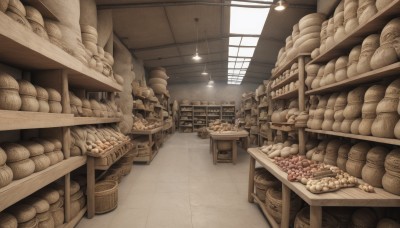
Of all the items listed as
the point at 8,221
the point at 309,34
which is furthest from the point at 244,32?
the point at 8,221

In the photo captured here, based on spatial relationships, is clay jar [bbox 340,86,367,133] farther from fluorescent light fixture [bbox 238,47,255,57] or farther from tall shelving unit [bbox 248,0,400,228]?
fluorescent light fixture [bbox 238,47,255,57]

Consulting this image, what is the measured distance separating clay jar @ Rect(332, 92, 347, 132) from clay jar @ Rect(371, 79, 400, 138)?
543mm

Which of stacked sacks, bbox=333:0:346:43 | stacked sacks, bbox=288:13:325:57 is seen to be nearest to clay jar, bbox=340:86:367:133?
stacked sacks, bbox=333:0:346:43

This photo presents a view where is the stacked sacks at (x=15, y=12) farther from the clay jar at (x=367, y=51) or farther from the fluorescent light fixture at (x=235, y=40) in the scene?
the fluorescent light fixture at (x=235, y=40)

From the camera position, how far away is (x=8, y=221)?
1.73 meters

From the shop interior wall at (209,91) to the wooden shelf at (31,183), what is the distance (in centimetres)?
1522

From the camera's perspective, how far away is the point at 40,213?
2.08 metres

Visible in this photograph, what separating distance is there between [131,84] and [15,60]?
4.18 m

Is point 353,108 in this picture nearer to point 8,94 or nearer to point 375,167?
point 375,167

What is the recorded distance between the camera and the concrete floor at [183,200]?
277cm

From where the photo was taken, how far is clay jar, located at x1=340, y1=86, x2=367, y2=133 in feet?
6.92

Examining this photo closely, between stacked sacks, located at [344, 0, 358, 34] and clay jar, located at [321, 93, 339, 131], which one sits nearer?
stacked sacks, located at [344, 0, 358, 34]

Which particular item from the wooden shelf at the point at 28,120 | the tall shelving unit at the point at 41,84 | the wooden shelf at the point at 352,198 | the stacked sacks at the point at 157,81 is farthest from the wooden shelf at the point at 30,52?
the stacked sacks at the point at 157,81

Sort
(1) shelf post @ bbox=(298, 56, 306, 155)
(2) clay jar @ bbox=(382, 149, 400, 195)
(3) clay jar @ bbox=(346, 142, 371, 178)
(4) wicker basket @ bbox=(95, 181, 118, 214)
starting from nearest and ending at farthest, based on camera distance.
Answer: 1. (2) clay jar @ bbox=(382, 149, 400, 195)
2. (3) clay jar @ bbox=(346, 142, 371, 178)
3. (4) wicker basket @ bbox=(95, 181, 118, 214)
4. (1) shelf post @ bbox=(298, 56, 306, 155)
